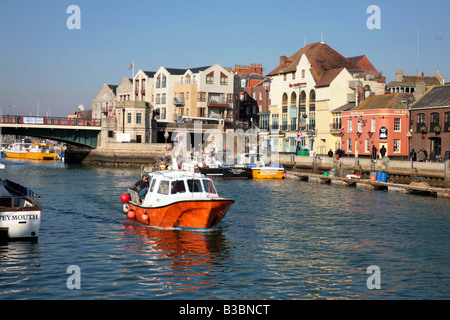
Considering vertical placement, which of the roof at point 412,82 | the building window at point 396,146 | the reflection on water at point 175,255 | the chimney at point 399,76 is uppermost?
the chimney at point 399,76

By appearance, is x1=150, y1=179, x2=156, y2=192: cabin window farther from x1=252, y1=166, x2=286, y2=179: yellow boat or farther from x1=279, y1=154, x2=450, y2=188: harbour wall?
x1=252, y1=166, x2=286, y2=179: yellow boat

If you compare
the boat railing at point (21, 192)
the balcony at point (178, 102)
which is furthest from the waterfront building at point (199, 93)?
the boat railing at point (21, 192)

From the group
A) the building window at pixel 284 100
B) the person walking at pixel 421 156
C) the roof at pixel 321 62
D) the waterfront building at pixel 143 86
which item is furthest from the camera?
the waterfront building at pixel 143 86

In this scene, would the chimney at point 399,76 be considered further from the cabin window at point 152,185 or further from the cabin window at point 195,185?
the cabin window at point 195,185

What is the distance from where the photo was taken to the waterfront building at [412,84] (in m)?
78.1

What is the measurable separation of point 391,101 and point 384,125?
11.0 ft

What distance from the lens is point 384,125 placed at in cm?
7956

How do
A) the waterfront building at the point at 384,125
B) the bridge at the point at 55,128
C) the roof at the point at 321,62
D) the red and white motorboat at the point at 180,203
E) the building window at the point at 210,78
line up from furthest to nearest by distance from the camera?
the building window at the point at 210,78 < the roof at the point at 321,62 < the bridge at the point at 55,128 < the waterfront building at the point at 384,125 < the red and white motorboat at the point at 180,203

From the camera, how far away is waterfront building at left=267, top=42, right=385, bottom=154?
94.7m

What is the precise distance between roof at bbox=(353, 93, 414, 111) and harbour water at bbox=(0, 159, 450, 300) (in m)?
35.8

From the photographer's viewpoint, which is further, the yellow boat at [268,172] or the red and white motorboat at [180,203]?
the yellow boat at [268,172]

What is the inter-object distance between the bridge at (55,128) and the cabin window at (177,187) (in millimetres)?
70837
